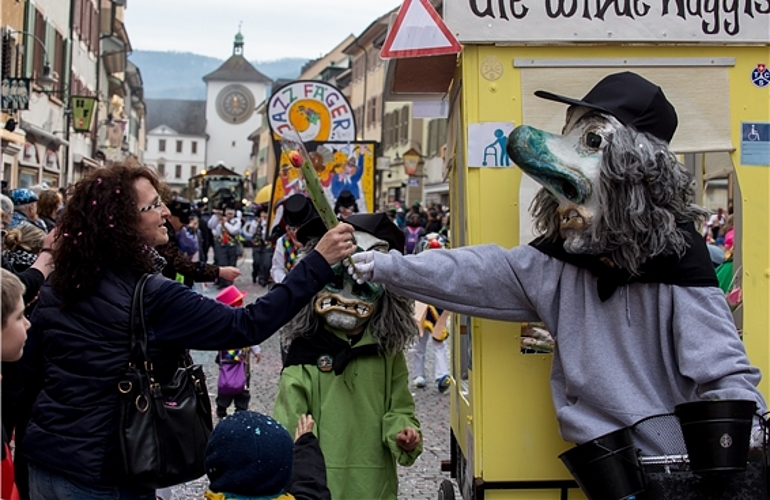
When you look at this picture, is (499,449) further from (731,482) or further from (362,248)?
(362,248)

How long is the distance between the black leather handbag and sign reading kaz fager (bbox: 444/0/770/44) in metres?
1.44

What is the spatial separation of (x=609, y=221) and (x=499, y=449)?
35.3 inches

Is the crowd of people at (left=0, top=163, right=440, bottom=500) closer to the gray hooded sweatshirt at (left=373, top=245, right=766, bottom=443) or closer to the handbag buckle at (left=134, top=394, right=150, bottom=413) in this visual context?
the handbag buckle at (left=134, top=394, right=150, bottom=413)

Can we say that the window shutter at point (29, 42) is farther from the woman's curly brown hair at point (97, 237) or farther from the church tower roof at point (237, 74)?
the church tower roof at point (237, 74)

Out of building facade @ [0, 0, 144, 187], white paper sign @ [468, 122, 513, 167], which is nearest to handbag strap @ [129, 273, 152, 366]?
white paper sign @ [468, 122, 513, 167]

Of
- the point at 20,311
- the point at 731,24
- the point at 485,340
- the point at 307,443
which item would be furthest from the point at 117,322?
the point at 731,24

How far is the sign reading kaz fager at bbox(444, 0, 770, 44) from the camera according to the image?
11.1 feet

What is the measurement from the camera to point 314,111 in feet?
32.8

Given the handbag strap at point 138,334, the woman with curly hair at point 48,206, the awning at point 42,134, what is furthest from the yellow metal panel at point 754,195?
the awning at point 42,134

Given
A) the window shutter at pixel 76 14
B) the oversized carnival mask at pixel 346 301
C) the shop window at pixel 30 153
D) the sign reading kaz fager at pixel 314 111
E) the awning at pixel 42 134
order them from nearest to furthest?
the oversized carnival mask at pixel 346 301 < the sign reading kaz fager at pixel 314 111 < the awning at pixel 42 134 < the shop window at pixel 30 153 < the window shutter at pixel 76 14

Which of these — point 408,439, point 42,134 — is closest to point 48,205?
point 408,439

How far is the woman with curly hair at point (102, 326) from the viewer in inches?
119

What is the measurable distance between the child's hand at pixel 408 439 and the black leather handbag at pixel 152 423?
1.00m

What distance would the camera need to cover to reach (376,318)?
162 inches
